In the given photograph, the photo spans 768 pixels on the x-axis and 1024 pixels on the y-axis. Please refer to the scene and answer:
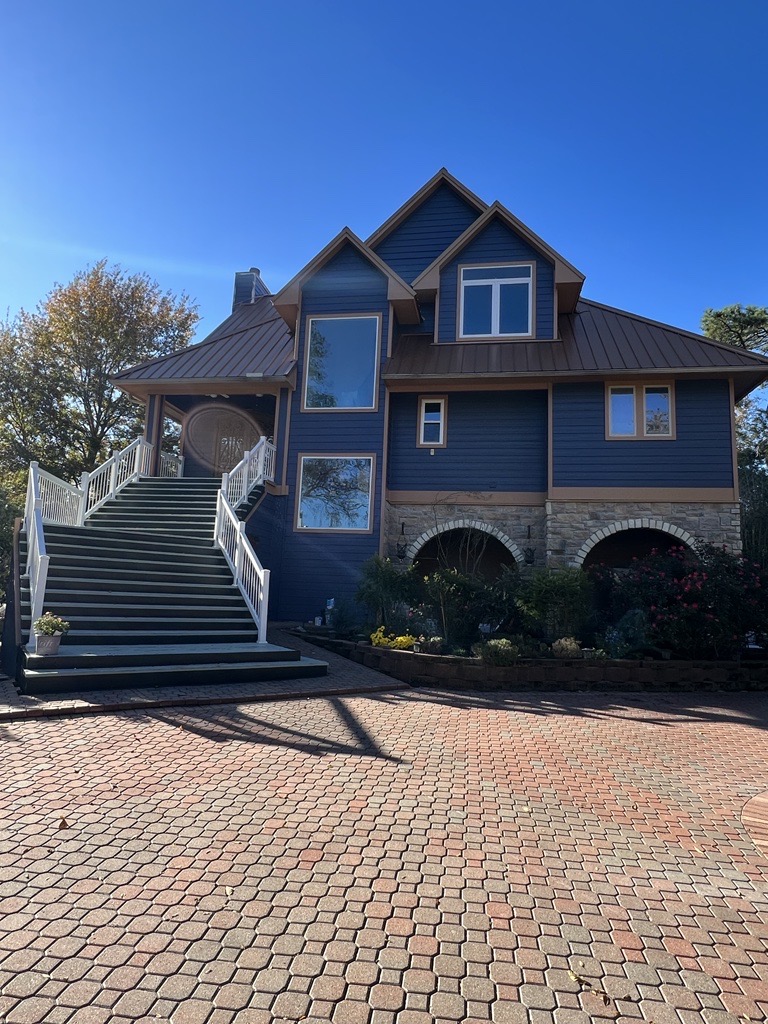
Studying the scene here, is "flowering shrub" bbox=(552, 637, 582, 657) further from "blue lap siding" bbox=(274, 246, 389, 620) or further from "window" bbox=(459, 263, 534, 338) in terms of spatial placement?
"window" bbox=(459, 263, 534, 338)

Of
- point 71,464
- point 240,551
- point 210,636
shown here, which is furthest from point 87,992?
point 71,464

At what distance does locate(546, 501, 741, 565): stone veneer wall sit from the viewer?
1202 centimetres

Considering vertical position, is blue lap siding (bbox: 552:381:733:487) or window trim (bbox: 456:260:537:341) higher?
window trim (bbox: 456:260:537:341)

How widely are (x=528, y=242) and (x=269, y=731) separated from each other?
12854 mm

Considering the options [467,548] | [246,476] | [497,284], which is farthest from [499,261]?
[246,476]

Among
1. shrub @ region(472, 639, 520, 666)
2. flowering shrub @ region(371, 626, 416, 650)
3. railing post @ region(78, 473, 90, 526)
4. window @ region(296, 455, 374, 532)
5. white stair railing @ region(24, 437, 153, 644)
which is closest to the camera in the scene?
white stair railing @ region(24, 437, 153, 644)

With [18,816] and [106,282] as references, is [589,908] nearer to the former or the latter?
[18,816]

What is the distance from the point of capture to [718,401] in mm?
12539

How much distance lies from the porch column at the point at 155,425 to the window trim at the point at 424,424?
6634mm

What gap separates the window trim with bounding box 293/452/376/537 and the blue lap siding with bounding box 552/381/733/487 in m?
4.13

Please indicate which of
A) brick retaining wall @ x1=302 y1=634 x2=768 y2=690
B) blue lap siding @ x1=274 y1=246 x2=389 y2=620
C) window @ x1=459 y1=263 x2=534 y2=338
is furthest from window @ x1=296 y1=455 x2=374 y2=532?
brick retaining wall @ x1=302 y1=634 x2=768 y2=690

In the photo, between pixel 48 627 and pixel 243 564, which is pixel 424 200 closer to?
pixel 243 564

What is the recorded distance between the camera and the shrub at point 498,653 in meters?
8.63

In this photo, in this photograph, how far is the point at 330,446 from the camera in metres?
13.8
